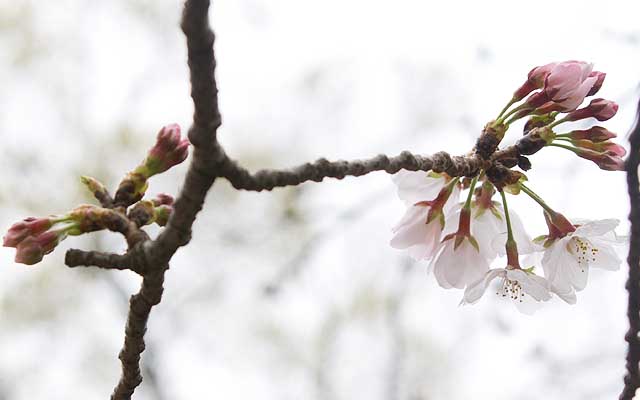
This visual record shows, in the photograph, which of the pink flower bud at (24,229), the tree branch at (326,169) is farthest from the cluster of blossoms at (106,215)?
the tree branch at (326,169)

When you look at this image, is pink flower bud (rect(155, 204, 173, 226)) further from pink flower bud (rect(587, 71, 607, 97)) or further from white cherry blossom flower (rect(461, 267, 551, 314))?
pink flower bud (rect(587, 71, 607, 97))

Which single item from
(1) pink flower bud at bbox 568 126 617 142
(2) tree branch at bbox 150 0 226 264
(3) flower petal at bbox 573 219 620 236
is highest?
(2) tree branch at bbox 150 0 226 264

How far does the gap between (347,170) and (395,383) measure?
2.07m

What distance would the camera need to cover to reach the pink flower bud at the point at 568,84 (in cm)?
69

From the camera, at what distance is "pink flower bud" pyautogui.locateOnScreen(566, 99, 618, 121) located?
2.43 feet

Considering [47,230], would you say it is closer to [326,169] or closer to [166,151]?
[166,151]

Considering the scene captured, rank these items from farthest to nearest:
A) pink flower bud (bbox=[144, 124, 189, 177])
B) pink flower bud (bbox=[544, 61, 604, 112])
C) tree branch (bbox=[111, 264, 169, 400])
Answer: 1. pink flower bud (bbox=[544, 61, 604, 112])
2. pink flower bud (bbox=[144, 124, 189, 177])
3. tree branch (bbox=[111, 264, 169, 400])

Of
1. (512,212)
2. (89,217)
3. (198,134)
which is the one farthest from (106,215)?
(512,212)

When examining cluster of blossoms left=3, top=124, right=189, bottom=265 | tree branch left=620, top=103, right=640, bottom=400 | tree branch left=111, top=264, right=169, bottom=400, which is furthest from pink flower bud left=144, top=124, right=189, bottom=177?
tree branch left=620, top=103, right=640, bottom=400

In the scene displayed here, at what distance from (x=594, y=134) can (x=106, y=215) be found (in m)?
0.51

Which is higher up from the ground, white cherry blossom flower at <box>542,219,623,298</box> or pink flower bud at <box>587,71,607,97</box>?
pink flower bud at <box>587,71,607,97</box>

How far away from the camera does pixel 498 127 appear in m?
0.70

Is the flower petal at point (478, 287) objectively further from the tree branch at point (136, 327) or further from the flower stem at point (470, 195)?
the tree branch at point (136, 327)

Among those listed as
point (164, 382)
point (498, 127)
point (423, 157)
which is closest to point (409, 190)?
point (498, 127)
